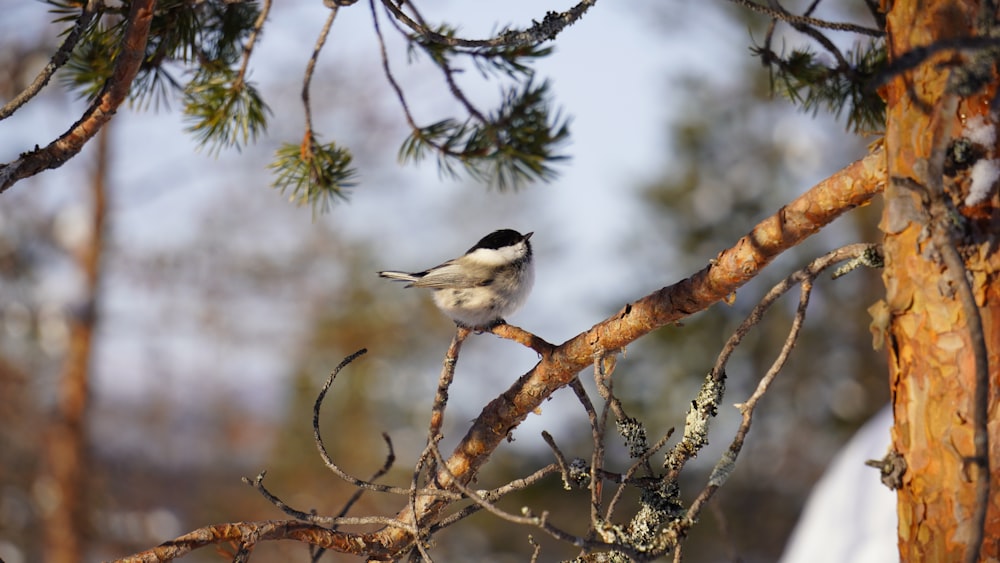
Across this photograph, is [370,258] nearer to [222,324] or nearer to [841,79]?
[222,324]

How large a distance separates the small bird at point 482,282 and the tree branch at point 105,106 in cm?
160

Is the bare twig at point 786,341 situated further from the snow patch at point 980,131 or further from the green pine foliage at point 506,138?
the green pine foliage at point 506,138

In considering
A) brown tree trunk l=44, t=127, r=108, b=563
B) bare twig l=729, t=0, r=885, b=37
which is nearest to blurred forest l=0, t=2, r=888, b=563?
brown tree trunk l=44, t=127, r=108, b=563

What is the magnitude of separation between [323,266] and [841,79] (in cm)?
1193

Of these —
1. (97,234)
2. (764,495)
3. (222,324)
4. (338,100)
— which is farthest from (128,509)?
(764,495)

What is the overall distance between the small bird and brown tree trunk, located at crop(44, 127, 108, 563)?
508cm

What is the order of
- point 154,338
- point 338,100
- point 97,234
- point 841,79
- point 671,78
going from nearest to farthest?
point 841,79 < point 97,234 < point 338,100 < point 154,338 < point 671,78

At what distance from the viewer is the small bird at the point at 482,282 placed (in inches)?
128

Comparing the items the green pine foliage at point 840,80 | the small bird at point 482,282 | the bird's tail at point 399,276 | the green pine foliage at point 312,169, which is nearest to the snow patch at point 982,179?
the green pine foliage at point 840,80

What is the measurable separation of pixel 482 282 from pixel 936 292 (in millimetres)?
2131

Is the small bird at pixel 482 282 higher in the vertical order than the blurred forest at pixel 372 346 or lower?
lower

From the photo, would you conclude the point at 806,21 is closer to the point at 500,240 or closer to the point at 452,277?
the point at 452,277

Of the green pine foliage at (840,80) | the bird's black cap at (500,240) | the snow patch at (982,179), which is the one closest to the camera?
the snow patch at (982,179)

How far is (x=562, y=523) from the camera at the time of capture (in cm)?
1119
